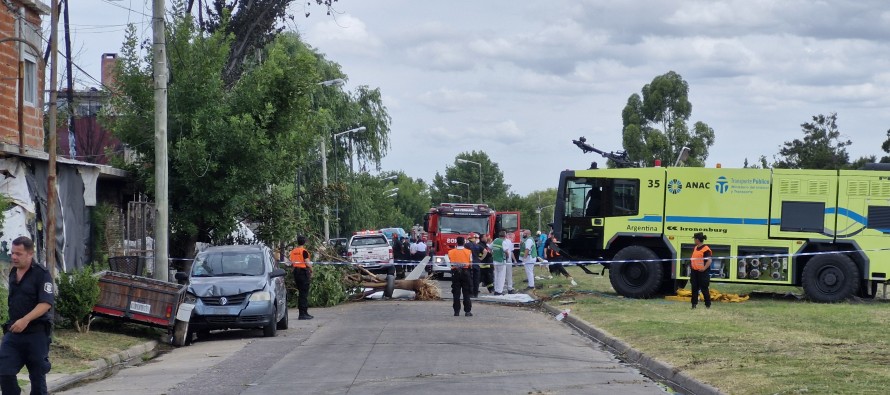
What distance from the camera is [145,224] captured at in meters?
25.1

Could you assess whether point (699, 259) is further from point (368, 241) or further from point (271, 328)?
point (368, 241)

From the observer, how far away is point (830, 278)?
24797 millimetres

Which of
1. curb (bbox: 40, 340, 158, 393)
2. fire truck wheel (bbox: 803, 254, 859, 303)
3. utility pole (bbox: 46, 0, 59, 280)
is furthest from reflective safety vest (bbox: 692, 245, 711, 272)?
utility pole (bbox: 46, 0, 59, 280)

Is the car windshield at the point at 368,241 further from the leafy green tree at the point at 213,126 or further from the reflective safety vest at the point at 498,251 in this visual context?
the leafy green tree at the point at 213,126

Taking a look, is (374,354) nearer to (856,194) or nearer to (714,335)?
(714,335)

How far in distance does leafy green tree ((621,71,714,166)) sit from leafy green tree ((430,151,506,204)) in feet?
284

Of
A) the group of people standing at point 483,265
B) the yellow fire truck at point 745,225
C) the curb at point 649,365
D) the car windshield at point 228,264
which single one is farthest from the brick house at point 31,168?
the yellow fire truck at point 745,225

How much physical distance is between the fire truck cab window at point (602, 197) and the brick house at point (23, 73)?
12520 mm

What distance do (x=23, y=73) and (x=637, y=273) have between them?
47.0 ft

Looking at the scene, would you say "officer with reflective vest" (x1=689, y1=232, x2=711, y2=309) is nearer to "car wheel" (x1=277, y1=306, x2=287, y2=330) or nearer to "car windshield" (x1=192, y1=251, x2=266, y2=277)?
"car wheel" (x1=277, y1=306, x2=287, y2=330)

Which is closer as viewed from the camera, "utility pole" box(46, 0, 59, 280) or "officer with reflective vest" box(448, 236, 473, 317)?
"utility pole" box(46, 0, 59, 280)

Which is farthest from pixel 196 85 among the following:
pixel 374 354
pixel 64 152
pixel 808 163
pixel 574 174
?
pixel 808 163

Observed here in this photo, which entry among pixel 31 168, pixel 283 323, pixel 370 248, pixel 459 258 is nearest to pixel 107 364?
pixel 31 168

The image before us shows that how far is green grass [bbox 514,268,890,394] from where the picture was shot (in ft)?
38.0
